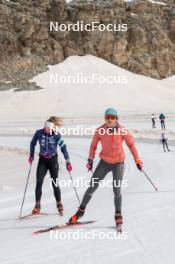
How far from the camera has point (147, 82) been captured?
9694 centimetres

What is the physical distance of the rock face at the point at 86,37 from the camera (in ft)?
318

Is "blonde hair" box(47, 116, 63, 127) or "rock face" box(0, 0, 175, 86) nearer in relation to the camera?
"blonde hair" box(47, 116, 63, 127)

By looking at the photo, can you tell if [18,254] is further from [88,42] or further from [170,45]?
[170,45]

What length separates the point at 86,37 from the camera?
10506 centimetres

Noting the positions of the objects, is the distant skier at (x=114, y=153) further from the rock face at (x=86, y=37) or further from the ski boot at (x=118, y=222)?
the rock face at (x=86, y=37)

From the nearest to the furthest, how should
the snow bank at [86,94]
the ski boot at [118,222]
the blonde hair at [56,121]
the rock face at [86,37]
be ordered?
1. the ski boot at [118,222]
2. the blonde hair at [56,121]
3. the snow bank at [86,94]
4. the rock face at [86,37]

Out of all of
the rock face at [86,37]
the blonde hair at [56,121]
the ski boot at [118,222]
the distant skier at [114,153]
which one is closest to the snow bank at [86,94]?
the rock face at [86,37]

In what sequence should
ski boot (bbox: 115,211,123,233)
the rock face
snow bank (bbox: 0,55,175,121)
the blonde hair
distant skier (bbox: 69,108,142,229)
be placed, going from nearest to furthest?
ski boot (bbox: 115,211,123,233), distant skier (bbox: 69,108,142,229), the blonde hair, snow bank (bbox: 0,55,175,121), the rock face

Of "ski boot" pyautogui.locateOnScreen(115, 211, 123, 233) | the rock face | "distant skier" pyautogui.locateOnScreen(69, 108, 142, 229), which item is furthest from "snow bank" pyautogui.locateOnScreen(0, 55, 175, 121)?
"ski boot" pyautogui.locateOnScreen(115, 211, 123, 233)

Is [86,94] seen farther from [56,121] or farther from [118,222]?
[118,222]

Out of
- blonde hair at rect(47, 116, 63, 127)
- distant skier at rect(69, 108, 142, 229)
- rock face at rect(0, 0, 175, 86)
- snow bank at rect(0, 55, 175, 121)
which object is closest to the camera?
distant skier at rect(69, 108, 142, 229)

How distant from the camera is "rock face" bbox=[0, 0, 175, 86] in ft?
318

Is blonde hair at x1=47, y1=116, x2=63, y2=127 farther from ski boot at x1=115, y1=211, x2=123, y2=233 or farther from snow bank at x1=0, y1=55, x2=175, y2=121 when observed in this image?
snow bank at x1=0, y1=55, x2=175, y2=121

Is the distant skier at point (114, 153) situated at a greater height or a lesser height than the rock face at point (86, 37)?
lesser
